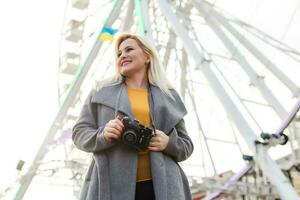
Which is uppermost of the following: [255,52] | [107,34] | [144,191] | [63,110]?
[144,191]

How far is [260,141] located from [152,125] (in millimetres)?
5065

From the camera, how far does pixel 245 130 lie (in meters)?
6.80

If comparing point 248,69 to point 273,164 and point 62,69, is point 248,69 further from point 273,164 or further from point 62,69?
point 62,69

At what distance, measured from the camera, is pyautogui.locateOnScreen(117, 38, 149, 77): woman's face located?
1964 mm

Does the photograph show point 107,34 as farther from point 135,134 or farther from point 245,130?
point 135,134

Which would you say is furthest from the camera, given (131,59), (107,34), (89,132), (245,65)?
(107,34)

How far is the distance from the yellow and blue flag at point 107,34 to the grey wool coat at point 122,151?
808cm

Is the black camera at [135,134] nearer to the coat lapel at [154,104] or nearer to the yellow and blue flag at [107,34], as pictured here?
the coat lapel at [154,104]

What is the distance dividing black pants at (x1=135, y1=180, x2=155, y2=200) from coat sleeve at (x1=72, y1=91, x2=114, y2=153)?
0.49 feet

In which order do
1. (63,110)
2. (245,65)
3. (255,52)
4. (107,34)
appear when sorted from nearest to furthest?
(245,65) → (255,52) → (107,34) → (63,110)

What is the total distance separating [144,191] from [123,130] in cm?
20

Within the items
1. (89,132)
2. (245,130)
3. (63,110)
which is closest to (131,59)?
(89,132)

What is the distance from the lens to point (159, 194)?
1683 mm

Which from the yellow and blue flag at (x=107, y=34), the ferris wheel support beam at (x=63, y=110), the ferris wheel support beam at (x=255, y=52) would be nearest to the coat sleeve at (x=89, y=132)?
the ferris wheel support beam at (x=255, y=52)
